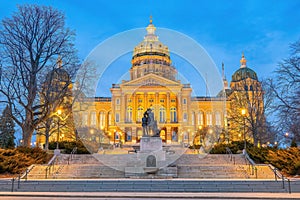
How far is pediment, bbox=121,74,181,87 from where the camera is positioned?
5269 cm

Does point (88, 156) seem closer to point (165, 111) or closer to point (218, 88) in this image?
point (218, 88)

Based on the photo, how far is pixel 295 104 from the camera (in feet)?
76.6

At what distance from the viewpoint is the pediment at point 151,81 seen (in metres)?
52.7

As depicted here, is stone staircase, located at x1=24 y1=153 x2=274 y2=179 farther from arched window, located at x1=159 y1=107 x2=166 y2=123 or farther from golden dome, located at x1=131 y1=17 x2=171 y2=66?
arched window, located at x1=159 y1=107 x2=166 y2=123

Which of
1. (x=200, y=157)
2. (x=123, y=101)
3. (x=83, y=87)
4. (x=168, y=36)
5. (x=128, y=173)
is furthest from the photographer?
(x=123, y=101)

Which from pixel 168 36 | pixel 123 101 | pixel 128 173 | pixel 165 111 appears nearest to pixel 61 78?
pixel 128 173

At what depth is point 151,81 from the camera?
55781 mm

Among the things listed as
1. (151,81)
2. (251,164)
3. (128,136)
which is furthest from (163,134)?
(251,164)

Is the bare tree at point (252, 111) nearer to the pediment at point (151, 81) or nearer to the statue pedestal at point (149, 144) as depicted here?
the pediment at point (151, 81)

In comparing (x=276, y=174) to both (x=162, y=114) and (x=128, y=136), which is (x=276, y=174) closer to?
(x=128, y=136)

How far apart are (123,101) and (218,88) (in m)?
53.9

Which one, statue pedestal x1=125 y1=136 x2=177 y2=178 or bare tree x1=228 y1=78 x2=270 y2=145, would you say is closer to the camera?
statue pedestal x1=125 y1=136 x2=177 y2=178

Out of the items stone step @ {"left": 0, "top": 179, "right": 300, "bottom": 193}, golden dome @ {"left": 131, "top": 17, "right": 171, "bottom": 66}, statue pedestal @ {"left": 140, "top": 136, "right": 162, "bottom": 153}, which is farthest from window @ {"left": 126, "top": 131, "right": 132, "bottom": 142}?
stone step @ {"left": 0, "top": 179, "right": 300, "bottom": 193}

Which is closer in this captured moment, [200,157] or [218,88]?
[218,88]
